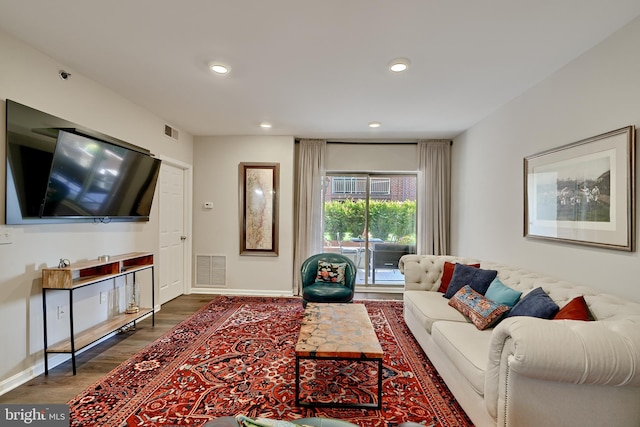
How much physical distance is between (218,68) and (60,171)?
1573 millimetres

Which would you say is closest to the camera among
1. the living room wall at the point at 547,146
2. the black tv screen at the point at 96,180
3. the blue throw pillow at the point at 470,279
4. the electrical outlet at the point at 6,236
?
the living room wall at the point at 547,146

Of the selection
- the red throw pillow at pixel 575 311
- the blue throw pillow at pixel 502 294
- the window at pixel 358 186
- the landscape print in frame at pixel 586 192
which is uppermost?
the window at pixel 358 186

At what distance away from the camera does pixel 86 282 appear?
2.42 m

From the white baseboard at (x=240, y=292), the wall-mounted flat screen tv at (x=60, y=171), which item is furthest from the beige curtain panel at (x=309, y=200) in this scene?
the wall-mounted flat screen tv at (x=60, y=171)

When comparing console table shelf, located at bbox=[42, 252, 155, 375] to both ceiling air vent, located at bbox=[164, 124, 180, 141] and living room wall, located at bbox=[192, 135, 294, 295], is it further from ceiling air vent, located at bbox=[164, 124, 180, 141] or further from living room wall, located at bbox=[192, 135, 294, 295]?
ceiling air vent, located at bbox=[164, 124, 180, 141]

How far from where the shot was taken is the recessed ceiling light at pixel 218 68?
2403mm

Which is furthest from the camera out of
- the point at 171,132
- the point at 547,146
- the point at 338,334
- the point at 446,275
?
the point at 171,132

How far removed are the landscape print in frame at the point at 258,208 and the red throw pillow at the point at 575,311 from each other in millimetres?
3663

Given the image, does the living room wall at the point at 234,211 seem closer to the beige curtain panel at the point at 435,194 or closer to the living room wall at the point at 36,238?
the living room wall at the point at 36,238

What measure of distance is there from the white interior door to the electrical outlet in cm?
193

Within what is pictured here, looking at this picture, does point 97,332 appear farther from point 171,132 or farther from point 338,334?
point 171,132

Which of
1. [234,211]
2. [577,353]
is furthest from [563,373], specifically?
[234,211]

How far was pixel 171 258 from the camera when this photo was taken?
4.33m

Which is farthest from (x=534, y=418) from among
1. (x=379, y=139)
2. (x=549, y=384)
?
(x=379, y=139)
